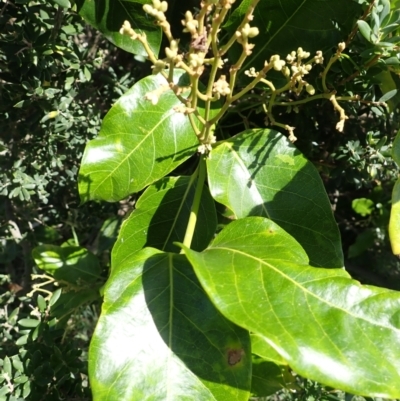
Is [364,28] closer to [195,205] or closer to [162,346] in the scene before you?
[195,205]

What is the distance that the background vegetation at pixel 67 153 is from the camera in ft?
3.70

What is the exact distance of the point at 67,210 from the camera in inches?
63.2

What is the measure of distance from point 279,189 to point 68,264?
634 mm

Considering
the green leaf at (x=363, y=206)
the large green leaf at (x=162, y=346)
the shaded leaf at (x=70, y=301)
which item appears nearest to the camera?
the large green leaf at (x=162, y=346)

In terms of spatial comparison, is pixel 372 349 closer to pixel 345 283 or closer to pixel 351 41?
pixel 345 283

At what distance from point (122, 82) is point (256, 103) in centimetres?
42

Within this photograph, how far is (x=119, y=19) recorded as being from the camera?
103cm

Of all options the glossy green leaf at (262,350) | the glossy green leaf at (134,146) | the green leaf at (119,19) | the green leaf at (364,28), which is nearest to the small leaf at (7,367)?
the glossy green leaf at (134,146)

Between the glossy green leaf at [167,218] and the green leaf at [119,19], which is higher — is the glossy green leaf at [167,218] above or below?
below

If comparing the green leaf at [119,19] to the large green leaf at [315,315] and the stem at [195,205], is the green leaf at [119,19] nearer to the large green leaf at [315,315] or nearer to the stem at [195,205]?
the stem at [195,205]

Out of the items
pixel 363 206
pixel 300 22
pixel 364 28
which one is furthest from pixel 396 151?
pixel 363 206

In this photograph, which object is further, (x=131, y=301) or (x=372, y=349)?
(x=131, y=301)

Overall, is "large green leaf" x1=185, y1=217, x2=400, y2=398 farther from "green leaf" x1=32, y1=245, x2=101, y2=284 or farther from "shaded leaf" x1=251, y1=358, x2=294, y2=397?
"green leaf" x1=32, y1=245, x2=101, y2=284

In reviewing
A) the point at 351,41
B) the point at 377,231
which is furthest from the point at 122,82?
the point at 377,231
